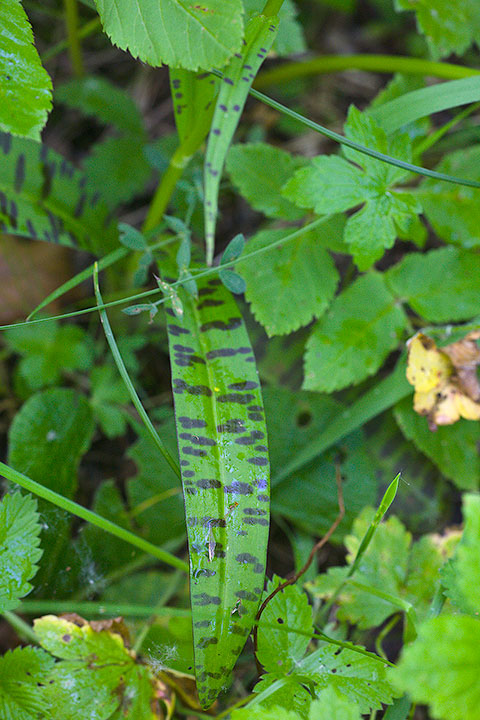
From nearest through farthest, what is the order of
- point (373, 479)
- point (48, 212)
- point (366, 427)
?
point (48, 212)
point (373, 479)
point (366, 427)

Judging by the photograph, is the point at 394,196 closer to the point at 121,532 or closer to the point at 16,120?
the point at 16,120

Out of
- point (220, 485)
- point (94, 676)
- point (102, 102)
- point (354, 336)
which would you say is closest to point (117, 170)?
point (102, 102)

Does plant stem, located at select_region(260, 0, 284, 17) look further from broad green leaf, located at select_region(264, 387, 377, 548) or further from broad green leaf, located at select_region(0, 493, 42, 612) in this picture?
broad green leaf, located at select_region(0, 493, 42, 612)

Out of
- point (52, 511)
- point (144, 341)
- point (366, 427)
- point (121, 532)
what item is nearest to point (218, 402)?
point (121, 532)

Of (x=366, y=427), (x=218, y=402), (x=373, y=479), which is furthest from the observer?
(x=366, y=427)

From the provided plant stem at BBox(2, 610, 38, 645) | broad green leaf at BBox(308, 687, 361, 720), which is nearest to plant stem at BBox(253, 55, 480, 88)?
broad green leaf at BBox(308, 687, 361, 720)

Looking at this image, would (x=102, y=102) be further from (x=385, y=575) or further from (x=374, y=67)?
(x=385, y=575)
